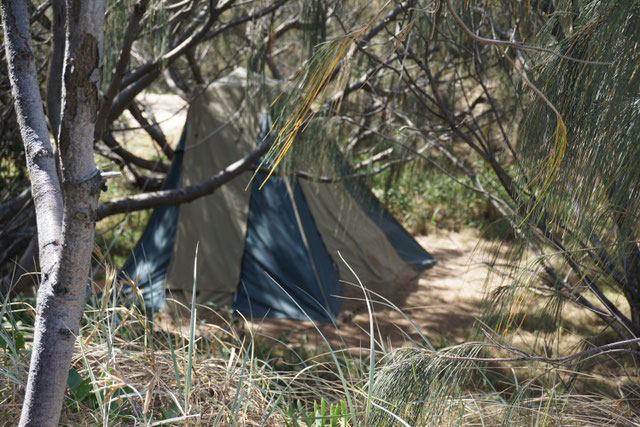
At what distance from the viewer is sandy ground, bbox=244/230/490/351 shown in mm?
3633

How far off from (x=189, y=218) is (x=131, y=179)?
1.69 meters

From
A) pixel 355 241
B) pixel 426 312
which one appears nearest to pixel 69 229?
pixel 426 312

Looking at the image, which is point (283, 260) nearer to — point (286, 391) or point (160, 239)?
point (160, 239)

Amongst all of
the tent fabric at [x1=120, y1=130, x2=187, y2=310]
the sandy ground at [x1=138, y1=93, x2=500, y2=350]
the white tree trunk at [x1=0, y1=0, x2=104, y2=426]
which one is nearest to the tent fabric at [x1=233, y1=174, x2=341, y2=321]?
the sandy ground at [x1=138, y1=93, x2=500, y2=350]

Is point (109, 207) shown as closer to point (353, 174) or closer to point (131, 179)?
point (353, 174)

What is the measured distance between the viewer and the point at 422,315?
4074 mm

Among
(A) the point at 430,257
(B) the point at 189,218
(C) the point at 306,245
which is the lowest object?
(A) the point at 430,257

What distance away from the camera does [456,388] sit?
109 centimetres

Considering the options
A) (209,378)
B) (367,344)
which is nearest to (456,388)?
(209,378)

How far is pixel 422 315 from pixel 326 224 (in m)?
0.99

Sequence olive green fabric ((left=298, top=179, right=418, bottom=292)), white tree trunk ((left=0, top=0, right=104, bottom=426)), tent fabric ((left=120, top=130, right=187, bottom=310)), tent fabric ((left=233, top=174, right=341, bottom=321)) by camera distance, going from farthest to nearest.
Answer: olive green fabric ((left=298, top=179, right=418, bottom=292)) → tent fabric ((left=120, top=130, right=187, bottom=310)) → tent fabric ((left=233, top=174, right=341, bottom=321)) → white tree trunk ((left=0, top=0, right=104, bottom=426))

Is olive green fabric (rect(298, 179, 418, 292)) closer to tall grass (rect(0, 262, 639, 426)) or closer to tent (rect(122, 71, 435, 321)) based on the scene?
tent (rect(122, 71, 435, 321))

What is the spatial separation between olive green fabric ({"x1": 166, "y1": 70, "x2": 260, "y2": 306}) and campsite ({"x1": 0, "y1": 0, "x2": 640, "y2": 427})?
2 centimetres

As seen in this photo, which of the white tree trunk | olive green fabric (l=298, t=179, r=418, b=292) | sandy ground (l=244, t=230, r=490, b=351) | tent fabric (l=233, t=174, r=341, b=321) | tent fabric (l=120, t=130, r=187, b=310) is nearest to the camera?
the white tree trunk
